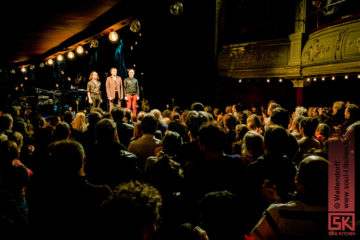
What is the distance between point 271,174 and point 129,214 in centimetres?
168

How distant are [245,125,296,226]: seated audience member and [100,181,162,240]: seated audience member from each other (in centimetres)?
140

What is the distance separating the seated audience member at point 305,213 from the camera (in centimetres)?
166

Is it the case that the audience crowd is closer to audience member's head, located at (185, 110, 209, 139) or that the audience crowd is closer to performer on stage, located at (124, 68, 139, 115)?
audience member's head, located at (185, 110, 209, 139)

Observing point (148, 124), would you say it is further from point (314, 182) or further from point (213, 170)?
point (314, 182)

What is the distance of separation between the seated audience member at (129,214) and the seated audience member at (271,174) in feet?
4.59

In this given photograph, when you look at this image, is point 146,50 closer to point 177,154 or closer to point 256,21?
point 256,21

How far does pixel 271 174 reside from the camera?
2.46 m

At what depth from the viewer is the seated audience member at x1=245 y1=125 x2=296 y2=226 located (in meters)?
2.44

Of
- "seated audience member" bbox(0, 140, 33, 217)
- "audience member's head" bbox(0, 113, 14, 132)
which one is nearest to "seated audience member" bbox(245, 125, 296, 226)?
"seated audience member" bbox(0, 140, 33, 217)

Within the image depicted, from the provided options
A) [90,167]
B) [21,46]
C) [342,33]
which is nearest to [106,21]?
[90,167]

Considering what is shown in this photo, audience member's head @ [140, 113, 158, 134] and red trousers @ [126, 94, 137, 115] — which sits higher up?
red trousers @ [126, 94, 137, 115]

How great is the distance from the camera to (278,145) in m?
2.59

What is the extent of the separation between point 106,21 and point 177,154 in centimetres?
402

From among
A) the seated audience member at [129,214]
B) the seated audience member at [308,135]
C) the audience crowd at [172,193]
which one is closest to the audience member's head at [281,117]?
the seated audience member at [308,135]
